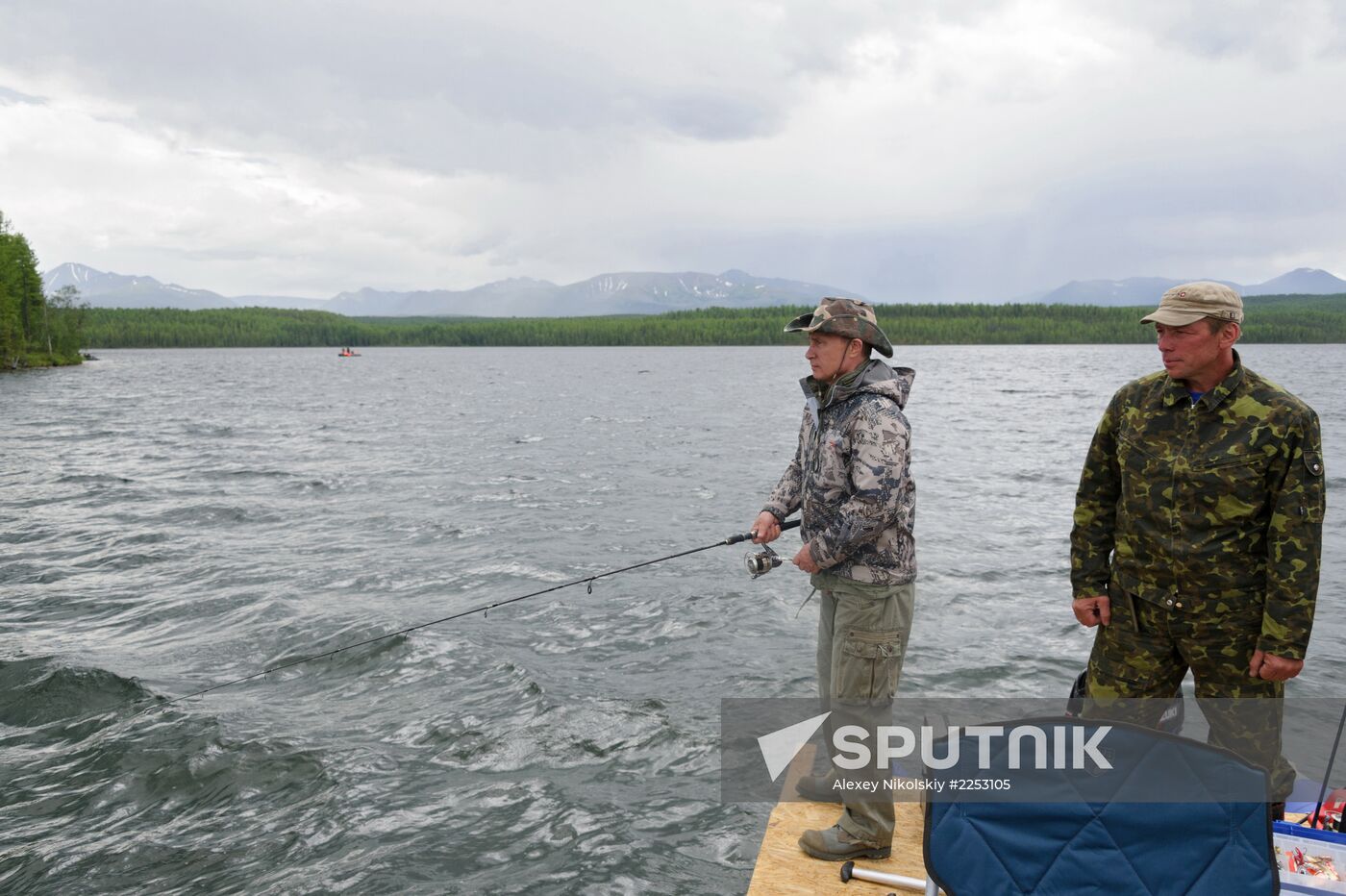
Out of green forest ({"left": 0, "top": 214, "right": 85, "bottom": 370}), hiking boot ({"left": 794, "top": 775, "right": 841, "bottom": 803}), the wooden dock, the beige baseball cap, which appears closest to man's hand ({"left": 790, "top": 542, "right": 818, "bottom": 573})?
the wooden dock

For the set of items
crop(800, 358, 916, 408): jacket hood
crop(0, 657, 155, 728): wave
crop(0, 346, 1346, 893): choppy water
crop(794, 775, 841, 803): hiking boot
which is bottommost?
crop(0, 346, 1346, 893): choppy water

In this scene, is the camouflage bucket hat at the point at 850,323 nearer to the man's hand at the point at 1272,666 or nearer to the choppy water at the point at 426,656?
the man's hand at the point at 1272,666

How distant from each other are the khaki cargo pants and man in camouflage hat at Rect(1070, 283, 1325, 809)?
1.06 metres

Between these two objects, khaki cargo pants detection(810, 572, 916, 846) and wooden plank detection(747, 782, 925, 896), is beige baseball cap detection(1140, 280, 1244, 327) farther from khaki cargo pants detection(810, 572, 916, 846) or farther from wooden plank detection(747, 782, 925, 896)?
wooden plank detection(747, 782, 925, 896)

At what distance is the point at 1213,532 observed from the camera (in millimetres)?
4254

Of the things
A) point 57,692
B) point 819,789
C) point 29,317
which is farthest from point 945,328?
point 819,789

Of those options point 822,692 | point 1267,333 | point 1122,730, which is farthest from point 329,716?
point 1267,333

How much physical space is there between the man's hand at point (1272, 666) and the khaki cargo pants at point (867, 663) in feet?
4.96

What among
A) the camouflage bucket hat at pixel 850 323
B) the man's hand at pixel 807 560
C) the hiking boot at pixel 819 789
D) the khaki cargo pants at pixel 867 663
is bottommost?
the hiking boot at pixel 819 789

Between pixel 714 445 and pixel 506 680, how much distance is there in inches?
873

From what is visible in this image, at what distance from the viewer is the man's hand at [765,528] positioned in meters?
5.38

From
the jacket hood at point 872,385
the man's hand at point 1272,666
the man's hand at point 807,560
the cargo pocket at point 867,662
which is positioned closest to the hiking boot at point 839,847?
the cargo pocket at point 867,662

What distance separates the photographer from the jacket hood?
4.58 metres

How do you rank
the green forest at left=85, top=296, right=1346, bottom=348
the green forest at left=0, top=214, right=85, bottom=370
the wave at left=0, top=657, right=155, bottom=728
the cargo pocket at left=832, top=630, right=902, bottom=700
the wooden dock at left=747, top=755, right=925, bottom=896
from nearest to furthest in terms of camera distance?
the wooden dock at left=747, top=755, right=925, bottom=896, the cargo pocket at left=832, top=630, right=902, bottom=700, the wave at left=0, top=657, right=155, bottom=728, the green forest at left=0, top=214, right=85, bottom=370, the green forest at left=85, top=296, right=1346, bottom=348
